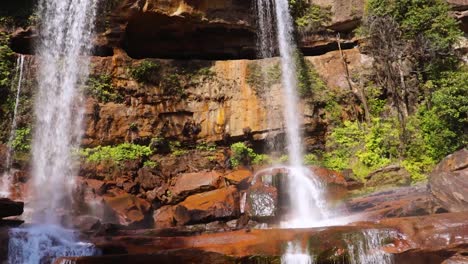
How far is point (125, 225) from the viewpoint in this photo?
12.1 m

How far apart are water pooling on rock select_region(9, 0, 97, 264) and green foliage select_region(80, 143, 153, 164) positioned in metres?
0.70

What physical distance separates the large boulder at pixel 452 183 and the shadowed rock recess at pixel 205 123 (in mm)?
33

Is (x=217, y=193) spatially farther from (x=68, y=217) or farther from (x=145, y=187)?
(x=68, y=217)

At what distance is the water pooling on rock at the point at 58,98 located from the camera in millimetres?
14148

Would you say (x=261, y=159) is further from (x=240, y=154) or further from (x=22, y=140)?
(x=22, y=140)

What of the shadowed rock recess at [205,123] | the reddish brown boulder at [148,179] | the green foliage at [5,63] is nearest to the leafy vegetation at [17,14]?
the shadowed rock recess at [205,123]

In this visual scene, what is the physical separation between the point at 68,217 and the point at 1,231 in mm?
2392

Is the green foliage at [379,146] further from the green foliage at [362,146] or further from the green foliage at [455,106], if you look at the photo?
the green foliage at [455,106]

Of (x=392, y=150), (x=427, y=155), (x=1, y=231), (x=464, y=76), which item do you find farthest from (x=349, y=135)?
(x=1, y=231)

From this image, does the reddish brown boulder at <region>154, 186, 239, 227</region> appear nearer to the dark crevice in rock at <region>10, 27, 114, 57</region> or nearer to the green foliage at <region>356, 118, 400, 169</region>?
the green foliage at <region>356, 118, 400, 169</region>

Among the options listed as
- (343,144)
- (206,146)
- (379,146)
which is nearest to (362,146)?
(379,146)

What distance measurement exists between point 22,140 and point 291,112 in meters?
10.5

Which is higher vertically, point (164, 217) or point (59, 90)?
point (59, 90)

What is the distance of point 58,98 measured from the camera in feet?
54.2
